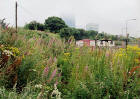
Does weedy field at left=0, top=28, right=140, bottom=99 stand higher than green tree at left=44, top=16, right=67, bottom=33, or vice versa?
green tree at left=44, top=16, right=67, bottom=33

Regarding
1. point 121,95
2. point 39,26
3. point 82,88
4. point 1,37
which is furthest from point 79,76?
point 39,26

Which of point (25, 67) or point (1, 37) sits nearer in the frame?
point (25, 67)

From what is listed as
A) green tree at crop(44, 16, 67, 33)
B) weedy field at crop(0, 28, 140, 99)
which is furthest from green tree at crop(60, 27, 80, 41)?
green tree at crop(44, 16, 67, 33)

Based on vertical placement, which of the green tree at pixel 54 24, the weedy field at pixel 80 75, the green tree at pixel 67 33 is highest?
the green tree at pixel 54 24

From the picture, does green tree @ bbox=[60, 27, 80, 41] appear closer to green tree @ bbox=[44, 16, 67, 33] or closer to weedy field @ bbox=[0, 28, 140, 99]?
weedy field @ bbox=[0, 28, 140, 99]

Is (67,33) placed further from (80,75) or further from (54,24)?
(80,75)

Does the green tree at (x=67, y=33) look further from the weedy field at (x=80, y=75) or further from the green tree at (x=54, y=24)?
the green tree at (x=54, y=24)

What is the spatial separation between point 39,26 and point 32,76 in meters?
38.0

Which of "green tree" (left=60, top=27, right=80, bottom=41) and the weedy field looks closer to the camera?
the weedy field

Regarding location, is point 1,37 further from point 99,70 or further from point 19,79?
point 99,70

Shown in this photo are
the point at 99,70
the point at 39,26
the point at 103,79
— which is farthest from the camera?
the point at 39,26

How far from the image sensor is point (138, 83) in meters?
2.58

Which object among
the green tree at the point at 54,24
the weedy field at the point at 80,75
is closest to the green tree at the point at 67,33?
the weedy field at the point at 80,75

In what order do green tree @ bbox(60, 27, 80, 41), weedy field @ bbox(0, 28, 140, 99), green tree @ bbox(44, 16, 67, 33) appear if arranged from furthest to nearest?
green tree @ bbox(44, 16, 67, 33), green tree @ bbox(60, 27, 80, 41), weedy field @ bbox(0, 28, 140, 99)
